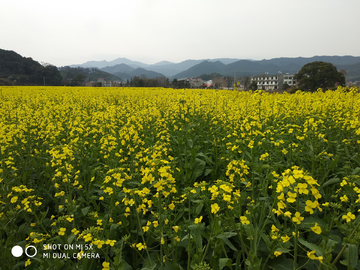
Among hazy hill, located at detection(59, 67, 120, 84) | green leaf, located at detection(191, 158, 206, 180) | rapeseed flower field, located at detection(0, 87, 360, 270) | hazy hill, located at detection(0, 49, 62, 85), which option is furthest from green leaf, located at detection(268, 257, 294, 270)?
hazy hill, located at detection(59, 67, 120, 84)

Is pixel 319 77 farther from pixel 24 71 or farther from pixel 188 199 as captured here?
pixel 24 71

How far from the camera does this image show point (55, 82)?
60312mm

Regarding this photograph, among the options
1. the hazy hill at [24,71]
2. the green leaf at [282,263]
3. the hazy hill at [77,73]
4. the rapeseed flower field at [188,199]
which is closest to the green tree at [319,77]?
the rapeseed flower field at [188,199]

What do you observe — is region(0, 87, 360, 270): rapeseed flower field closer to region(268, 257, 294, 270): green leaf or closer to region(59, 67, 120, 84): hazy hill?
region(268, 257, 294, 270): green leaf

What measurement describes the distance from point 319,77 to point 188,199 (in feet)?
148

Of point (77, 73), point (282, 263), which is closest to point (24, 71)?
point (77, 73)

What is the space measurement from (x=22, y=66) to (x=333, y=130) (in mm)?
72335

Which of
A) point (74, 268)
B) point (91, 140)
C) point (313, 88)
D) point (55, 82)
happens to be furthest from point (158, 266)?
point (55, 82)

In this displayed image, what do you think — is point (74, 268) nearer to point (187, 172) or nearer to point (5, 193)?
point (5, 193)

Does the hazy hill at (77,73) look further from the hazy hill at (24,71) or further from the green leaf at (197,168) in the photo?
the green leaf at (197,168)

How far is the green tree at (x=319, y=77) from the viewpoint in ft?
123

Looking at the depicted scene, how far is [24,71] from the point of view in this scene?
5672cm

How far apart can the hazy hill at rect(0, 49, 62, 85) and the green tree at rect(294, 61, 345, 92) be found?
59223mm

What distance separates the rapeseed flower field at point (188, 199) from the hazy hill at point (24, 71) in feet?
196
